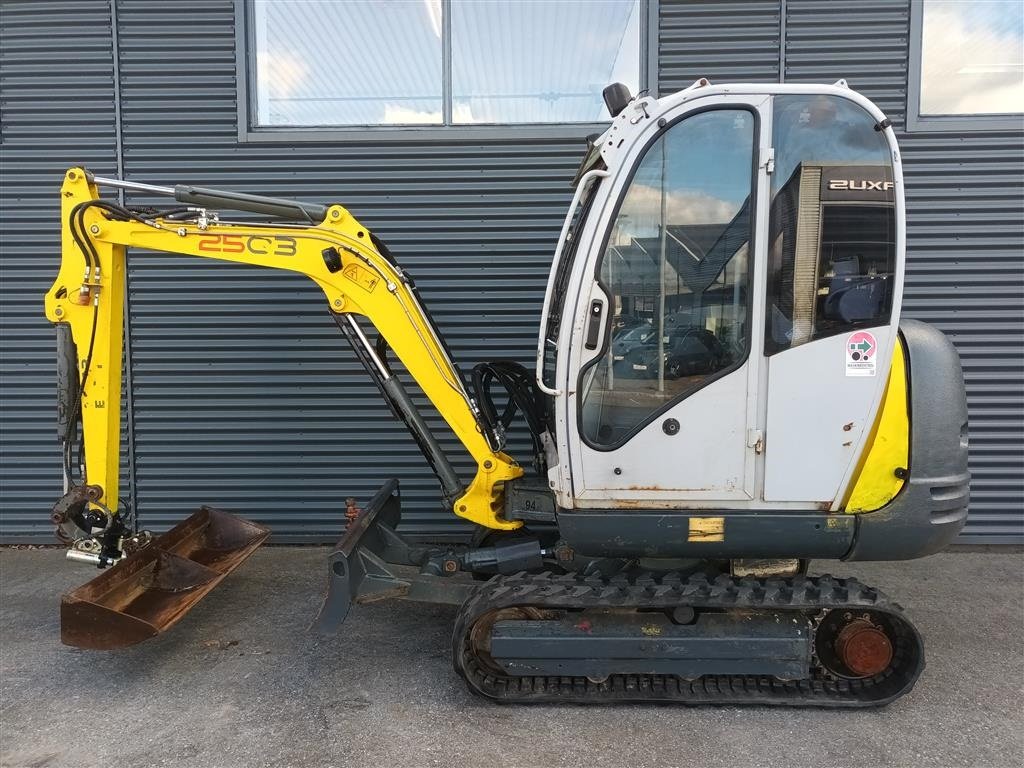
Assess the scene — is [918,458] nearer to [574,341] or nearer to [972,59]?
[574,341]

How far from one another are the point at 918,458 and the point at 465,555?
2.30 metres

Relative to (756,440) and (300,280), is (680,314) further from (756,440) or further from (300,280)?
(300,280)

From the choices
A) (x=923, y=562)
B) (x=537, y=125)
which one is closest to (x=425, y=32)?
(x=537, y=125)

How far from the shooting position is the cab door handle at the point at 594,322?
2.91 m

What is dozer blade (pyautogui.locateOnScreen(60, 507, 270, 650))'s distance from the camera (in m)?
3.11

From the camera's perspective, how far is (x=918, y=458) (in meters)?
2.90

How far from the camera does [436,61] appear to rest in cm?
521

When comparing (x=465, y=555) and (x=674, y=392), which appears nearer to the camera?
(x=674, y=392)

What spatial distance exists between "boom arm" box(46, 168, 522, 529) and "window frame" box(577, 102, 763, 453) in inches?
33.4

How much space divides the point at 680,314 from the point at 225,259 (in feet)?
7.82

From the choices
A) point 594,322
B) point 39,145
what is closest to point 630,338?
point 594,322

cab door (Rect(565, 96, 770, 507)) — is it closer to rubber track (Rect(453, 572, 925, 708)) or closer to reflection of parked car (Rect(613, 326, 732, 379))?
reflection of parked car (Rect(613, 326, 732, 379))

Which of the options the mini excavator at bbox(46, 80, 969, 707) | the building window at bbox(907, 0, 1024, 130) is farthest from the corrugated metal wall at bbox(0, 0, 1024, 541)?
the mini excavator at bbox(46, 80, 969, 707)

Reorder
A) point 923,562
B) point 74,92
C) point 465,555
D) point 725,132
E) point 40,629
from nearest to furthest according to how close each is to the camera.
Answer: point 725,132 < point 465,555 < point 40,629 < point 923,562 < point 74,92
